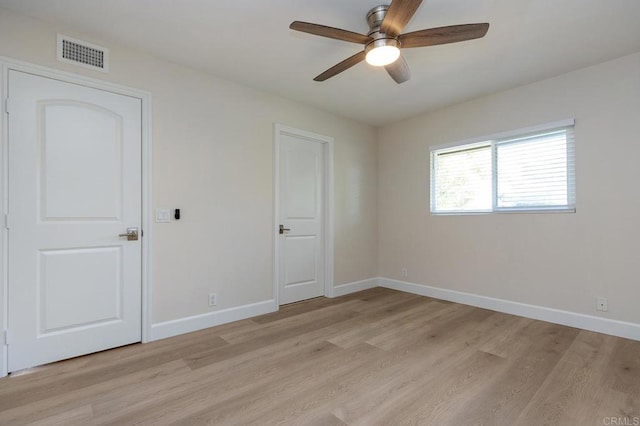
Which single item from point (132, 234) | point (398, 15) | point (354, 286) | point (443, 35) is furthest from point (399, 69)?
point (354, 286)

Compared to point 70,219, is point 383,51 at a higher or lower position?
higher

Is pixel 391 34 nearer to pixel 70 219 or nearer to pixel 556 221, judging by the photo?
pixel 556 221

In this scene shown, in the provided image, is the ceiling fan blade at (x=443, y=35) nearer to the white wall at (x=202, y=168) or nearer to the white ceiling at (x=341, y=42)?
the white ceiling at (x=341, y=42)

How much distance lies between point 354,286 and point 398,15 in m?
3.59

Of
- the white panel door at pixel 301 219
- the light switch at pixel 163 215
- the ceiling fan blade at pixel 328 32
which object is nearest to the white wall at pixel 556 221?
the white panel door at pixel 301 219

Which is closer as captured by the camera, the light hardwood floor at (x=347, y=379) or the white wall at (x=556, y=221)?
the light hardwood floor at (x=347, y=379)

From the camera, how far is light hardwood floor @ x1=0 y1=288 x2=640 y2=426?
173 centimetres

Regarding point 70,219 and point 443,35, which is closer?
point 443,35

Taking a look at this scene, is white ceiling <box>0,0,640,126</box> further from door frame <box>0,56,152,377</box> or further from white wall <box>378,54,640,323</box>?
door frame <box>0,56,152,377</box>

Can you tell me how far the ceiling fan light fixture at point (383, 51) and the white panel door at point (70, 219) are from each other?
209cm

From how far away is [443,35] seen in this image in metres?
2.00

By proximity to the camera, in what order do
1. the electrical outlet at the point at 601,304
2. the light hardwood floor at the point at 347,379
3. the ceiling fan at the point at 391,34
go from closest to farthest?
the light hardwood floor at the point at 347,379, the ceiling fan at the point at 391,34, the electrical outlet at the point at 601,304

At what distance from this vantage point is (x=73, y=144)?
243 centimetres

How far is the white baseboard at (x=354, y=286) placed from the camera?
436 centimetres
